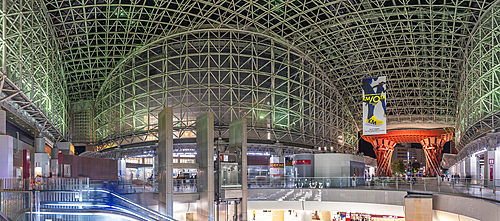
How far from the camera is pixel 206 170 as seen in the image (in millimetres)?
28594

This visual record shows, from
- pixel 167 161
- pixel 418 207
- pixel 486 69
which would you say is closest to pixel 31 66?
pixel 167 161

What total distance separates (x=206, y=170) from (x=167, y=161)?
2.77 meters

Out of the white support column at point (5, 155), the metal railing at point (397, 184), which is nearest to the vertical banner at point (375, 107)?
the metal railing at point (397, 184)

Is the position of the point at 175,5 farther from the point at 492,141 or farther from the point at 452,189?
the point at 492,141

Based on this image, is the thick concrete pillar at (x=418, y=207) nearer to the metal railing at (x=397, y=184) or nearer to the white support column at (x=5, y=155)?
the metal railing at (x=397, y=184)

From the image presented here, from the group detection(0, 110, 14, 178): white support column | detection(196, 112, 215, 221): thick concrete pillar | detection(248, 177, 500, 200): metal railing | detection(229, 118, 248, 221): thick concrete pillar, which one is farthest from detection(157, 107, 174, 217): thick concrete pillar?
detection(0, 110, 14, 178): white support column

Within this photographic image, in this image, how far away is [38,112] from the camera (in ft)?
138

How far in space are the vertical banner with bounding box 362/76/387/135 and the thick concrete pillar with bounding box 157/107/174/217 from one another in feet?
62.2

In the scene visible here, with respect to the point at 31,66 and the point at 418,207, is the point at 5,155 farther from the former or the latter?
the point at 418,207

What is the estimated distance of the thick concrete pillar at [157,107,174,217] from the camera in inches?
1122

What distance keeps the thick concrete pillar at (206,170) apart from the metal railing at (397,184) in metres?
8.71

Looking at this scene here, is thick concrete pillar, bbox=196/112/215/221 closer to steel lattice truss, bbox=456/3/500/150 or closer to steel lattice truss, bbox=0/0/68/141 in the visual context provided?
steel lattice truss, bbox=0/0/68/141

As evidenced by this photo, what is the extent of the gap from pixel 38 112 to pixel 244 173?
24121 millimetres

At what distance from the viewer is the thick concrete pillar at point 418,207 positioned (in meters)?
29.9
